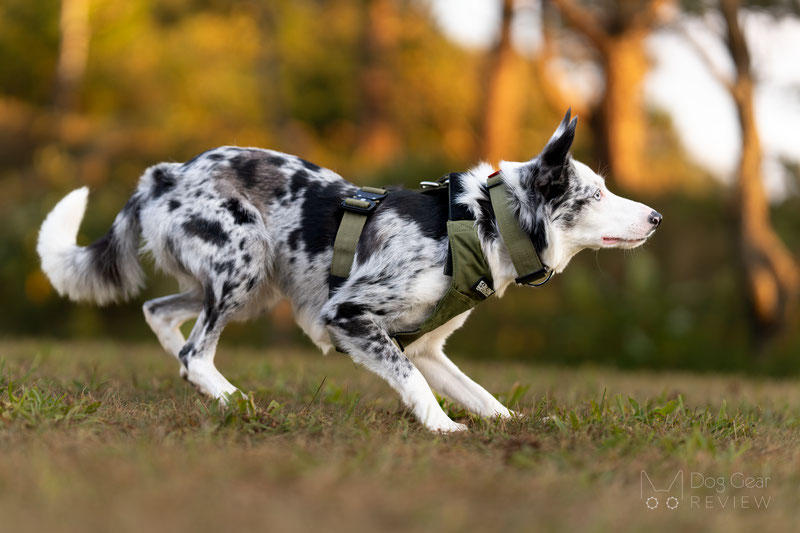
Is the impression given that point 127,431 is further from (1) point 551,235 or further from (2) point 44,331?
(2) point 44,331

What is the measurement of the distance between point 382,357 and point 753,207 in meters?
7.29

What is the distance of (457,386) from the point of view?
438 cm

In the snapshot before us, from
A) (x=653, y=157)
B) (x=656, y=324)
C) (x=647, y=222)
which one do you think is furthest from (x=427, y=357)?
(x=653, y=157)

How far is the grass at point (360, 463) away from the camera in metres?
2.29

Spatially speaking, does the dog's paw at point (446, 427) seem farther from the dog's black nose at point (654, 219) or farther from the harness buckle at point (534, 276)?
the dog's black nose at point (654, 219)

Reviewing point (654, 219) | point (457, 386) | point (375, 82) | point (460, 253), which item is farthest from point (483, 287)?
point (375, 82)

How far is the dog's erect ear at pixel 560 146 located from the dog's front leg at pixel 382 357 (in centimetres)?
118

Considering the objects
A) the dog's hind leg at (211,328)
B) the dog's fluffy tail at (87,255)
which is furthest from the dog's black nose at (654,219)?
the dog's fluffy tail at (87,255)

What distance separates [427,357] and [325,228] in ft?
2.99

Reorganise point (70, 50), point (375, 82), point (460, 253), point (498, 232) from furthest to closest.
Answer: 1. point (70, 50)
2. point (375, 82)
3. point (498, 232)
4. point (460, 253)

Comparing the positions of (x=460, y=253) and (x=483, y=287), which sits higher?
(x=460, y=253)

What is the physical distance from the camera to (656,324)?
981cm

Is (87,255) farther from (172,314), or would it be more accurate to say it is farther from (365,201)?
(365,201)

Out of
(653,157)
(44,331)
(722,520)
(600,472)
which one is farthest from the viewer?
(653,157)
